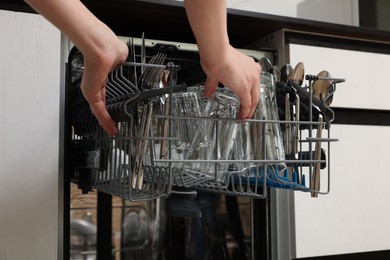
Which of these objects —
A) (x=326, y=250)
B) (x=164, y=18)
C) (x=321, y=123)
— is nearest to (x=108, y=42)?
(x=321, y=123)

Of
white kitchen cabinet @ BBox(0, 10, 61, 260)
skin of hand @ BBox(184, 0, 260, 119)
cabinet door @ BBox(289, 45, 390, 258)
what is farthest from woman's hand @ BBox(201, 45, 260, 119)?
cabinet door @ BBox(289, 45, 390, 258)

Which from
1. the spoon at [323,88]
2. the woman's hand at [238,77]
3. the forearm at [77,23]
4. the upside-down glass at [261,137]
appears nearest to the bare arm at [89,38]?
the forearm at [77,23]

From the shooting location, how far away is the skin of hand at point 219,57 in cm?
52

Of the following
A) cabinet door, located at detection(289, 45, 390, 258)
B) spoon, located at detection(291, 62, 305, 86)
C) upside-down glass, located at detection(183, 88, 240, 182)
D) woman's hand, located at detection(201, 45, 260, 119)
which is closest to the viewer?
woman's hand, located at detection(201, 45, 260, 119)

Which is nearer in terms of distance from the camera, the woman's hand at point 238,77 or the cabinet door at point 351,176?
the woman's hand at point 238,77

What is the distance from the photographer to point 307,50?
114cm

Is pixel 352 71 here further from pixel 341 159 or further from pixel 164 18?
pixel 164 18

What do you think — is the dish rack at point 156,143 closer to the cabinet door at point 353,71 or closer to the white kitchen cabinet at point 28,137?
the white kitchen cabinet at point 28,137

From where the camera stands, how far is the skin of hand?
517 millimetres

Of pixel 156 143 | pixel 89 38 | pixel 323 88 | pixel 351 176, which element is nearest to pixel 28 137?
pixel 156 143

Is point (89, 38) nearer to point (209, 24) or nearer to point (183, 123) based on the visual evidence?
point (209, 24)

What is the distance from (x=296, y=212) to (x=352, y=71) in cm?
39

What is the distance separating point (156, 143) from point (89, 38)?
8.8 inches

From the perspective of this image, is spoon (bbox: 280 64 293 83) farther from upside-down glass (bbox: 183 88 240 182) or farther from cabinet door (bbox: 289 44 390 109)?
cabinet door (bbox: 289 44 390 109)
